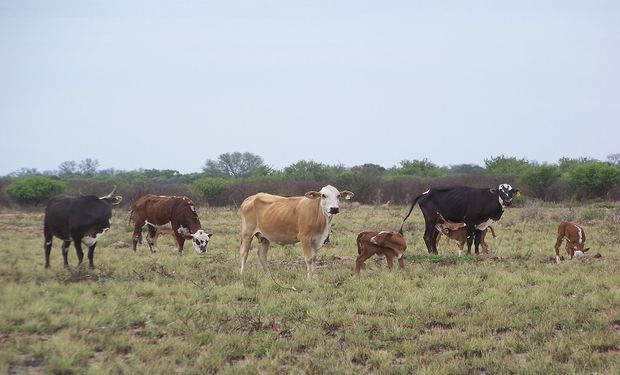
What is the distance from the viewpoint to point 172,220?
15695 mm

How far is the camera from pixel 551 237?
18.1 metres

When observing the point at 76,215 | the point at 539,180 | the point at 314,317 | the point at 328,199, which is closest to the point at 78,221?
the point at 76,215

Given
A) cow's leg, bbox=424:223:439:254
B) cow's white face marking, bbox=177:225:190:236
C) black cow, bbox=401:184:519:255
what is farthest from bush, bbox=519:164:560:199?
cow's white face marking, bbox=177:225:190:236

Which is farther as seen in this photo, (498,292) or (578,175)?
(578,175)

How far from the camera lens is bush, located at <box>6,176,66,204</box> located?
1523 inches

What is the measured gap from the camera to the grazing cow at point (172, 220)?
14960 mm

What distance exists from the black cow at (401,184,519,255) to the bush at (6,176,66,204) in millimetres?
30942

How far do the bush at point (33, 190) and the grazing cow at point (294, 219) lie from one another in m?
31.1

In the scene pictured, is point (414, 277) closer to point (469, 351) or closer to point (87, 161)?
point (469, 351)

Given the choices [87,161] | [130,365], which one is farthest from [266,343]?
[87,161]

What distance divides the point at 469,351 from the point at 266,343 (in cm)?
226

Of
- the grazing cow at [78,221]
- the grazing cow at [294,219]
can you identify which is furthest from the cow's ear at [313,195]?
the grazing cow at [78,221]

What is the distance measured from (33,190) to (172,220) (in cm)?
2728

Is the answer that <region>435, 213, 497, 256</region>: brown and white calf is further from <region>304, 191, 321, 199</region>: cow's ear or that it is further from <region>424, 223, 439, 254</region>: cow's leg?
<region>304, 191, 321, 199</region>: cow's ear
